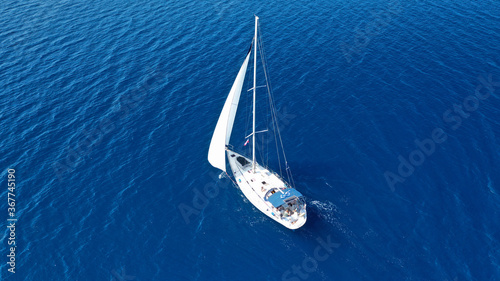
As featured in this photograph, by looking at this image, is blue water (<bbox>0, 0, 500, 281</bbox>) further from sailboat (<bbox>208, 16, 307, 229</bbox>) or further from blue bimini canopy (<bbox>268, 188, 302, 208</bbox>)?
blue bimini canopy (<bbox>268, 188, 302, 208</bbox>)

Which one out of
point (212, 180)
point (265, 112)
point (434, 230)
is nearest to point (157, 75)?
point (265, 112)

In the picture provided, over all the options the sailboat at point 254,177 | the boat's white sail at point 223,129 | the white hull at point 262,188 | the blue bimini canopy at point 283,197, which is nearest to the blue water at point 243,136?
the white hull at point 262,188

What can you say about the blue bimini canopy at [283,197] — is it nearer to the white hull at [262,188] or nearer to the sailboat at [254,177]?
the sailboat at [254,177]

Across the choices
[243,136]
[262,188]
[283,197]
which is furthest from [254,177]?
[243,136]

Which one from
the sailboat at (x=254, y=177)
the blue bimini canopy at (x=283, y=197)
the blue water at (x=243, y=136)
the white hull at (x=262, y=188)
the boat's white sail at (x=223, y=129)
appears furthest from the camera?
the boat's white sail at (x=223, y=129)

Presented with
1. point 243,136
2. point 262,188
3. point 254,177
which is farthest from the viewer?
point 243,136

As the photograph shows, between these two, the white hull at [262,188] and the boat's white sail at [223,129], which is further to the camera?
the boat's white sail at [223,129]

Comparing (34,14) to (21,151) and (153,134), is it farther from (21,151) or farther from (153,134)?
(153,134)

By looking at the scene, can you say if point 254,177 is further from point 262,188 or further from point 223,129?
point 223,129
